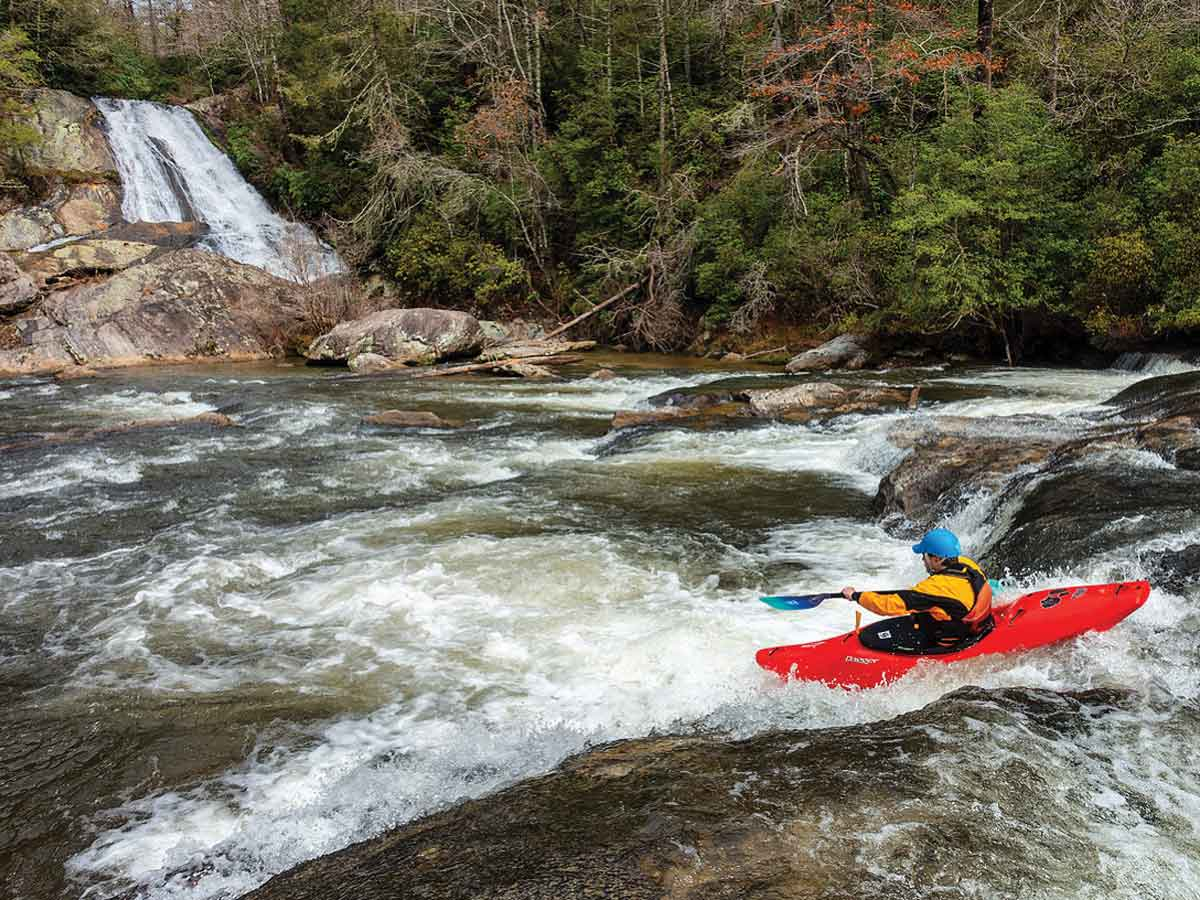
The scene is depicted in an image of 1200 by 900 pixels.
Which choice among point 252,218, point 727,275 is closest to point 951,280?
point 727,275

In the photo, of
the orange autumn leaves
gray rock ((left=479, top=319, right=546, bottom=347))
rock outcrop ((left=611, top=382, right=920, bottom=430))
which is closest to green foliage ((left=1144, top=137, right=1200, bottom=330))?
rock outcrop ((left=611, top=382, right=920, bottom=430))

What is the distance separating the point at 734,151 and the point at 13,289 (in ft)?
57.1

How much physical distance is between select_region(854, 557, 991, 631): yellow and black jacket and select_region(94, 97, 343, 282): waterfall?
2139cm

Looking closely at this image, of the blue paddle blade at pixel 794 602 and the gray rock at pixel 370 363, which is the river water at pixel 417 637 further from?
the gray rock at pixel 370 363

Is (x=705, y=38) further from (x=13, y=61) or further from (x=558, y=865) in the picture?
(x=558, y=865)

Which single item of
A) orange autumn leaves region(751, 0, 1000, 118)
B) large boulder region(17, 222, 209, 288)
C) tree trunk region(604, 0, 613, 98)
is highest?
tree trunk region(604, 0, 613, 98)

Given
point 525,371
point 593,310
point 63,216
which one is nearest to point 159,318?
point 63,216

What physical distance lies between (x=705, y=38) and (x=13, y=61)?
66.8 ft

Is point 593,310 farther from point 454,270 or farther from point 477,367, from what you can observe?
point 454,270

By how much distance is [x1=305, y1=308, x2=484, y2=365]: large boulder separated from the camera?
18.6 meters

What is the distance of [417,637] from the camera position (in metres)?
5.04

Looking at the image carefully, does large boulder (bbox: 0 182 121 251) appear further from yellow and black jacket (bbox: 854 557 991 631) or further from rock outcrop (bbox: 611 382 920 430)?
yellow and black jacket (bbox: 854 557 991 631)

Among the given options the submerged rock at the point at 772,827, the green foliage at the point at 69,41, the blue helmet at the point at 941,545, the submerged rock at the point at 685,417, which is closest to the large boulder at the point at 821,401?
the submerged rock at the point at 685,417

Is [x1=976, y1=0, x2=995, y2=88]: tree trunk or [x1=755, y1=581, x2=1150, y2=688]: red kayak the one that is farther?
[x1=976, y1=0, x2=995, y2=88]: tree trunk
